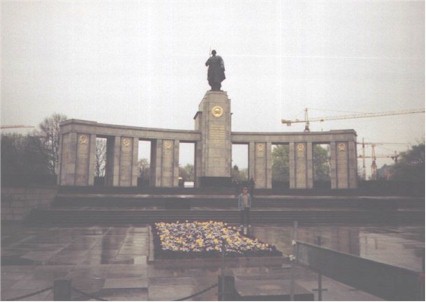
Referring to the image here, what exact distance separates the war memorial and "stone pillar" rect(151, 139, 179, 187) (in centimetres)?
11

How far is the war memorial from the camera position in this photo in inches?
255

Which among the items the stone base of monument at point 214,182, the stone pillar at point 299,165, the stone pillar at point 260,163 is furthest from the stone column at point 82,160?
the stone pillar at point 299,165

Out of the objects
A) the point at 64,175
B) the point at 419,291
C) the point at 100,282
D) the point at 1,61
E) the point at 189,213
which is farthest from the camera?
the point at 64,175

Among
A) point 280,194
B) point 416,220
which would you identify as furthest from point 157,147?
point 416,220

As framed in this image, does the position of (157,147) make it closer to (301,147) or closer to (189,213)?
(301,147)

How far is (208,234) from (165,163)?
2887cm

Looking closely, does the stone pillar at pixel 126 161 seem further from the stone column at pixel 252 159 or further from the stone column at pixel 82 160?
the stone column at pixel 252 159

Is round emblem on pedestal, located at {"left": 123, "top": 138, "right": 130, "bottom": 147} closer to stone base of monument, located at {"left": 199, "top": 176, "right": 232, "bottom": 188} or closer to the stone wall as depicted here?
stone base of monument, located at {"left": 199, "top": 176, "right": 232, "bottom": 188}

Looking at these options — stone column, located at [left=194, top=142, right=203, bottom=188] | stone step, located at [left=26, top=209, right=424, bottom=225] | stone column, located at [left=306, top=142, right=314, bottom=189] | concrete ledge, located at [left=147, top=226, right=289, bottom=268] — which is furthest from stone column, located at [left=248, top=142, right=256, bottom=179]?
concrete ledge, located at [left=147, top=226, right=289, bottom=268]

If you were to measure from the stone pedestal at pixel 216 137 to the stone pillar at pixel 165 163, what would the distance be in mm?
3850

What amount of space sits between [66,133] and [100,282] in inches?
1288

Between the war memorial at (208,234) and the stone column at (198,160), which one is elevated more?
the stone column at (198,160)

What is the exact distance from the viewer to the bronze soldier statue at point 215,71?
3812 cm

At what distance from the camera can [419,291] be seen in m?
4.73
